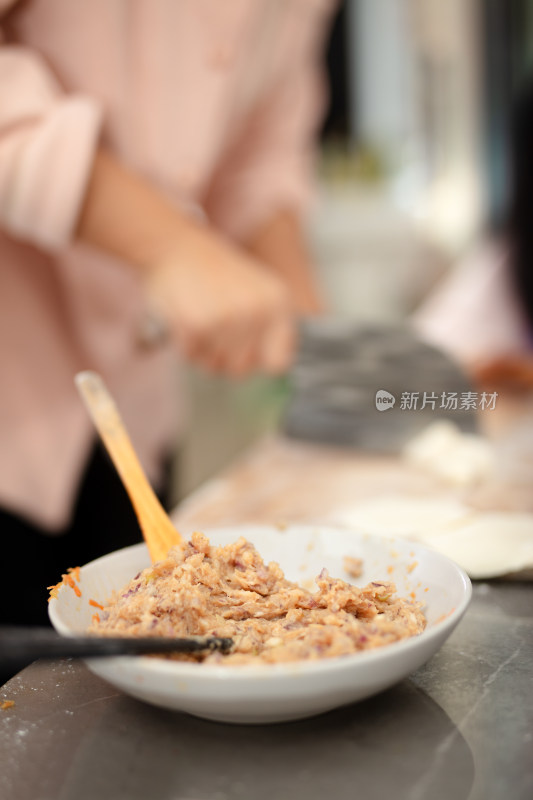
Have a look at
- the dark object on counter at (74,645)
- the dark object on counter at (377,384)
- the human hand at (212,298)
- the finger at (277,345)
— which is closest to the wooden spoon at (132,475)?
the dark object on counter at (74,645)

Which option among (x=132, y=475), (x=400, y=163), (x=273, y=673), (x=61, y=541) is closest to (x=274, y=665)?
(x=273, y=673)

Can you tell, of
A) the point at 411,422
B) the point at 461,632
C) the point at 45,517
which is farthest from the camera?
the point at 411,422

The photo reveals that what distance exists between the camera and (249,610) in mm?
577

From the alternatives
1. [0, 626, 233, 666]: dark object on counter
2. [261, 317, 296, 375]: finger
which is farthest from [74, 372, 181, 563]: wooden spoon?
[261, 317, 296, 375]: finger

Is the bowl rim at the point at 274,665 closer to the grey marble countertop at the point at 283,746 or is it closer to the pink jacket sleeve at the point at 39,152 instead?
the grey marble countertop at the point at 283,746

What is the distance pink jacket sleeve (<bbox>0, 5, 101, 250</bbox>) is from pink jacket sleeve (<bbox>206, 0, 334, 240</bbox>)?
2.05ft

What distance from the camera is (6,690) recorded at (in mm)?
592

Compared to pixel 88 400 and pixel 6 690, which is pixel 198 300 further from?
pixel 6 690

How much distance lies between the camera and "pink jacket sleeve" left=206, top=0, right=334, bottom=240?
1.60 meters

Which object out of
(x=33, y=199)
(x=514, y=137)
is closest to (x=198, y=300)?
(x=33, y=199)

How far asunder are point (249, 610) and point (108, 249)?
24.7 inches

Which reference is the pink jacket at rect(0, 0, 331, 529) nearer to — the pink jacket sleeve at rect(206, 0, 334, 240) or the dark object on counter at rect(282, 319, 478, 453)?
the pink jacket sleeve at rect(206, 0, 334, 240)

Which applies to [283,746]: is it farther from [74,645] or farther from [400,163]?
[400,163]

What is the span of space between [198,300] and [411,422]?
536mm
